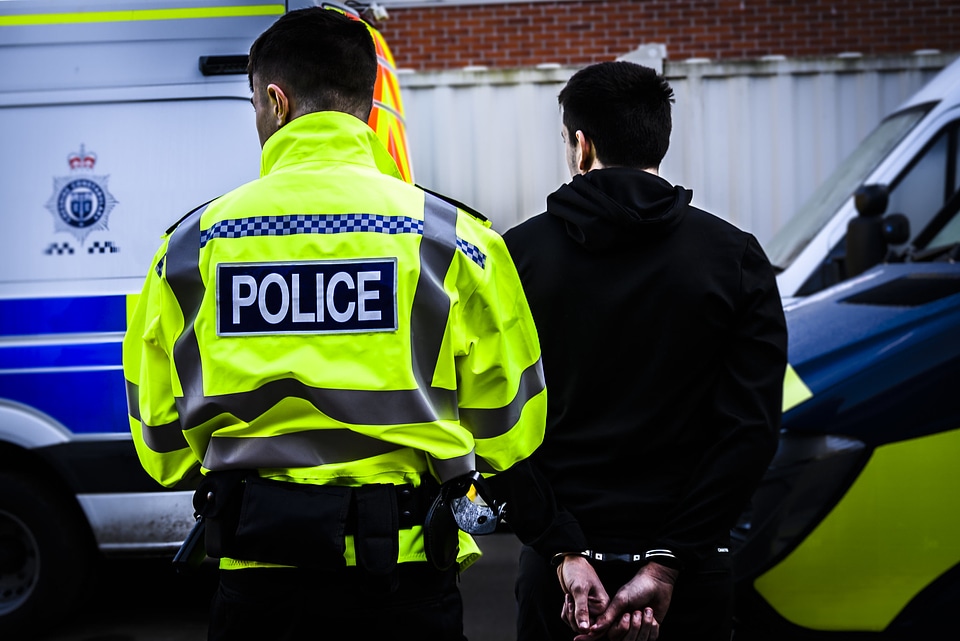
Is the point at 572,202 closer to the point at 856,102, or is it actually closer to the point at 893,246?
the point at 893,246

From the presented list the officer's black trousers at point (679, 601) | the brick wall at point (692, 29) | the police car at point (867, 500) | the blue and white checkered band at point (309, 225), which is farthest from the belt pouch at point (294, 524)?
the brick wall at point (692, 29)

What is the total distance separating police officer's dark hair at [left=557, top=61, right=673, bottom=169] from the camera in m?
2.14

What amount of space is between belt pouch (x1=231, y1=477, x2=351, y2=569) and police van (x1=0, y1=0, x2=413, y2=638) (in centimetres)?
255

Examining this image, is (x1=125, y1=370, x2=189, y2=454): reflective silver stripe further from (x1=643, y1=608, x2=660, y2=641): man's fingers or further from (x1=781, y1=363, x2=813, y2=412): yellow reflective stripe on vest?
(x1=781, y1=363, x2=813, y2=412): yellow reflective stripe on vest

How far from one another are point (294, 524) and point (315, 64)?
2.64ft

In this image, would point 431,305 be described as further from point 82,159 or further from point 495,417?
point 82,159

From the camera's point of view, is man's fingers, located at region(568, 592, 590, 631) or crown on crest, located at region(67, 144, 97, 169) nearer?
man's fingers, located at region(568, 592, 590, 631)

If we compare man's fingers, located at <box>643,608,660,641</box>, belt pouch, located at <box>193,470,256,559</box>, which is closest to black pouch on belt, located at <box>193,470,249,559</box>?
belt pouch, located at <box>193,470,256,559</box>

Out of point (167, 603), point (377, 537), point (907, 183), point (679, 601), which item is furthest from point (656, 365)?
point (907, 183)

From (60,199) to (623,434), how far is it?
296 centimetres

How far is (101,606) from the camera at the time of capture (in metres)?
4.92

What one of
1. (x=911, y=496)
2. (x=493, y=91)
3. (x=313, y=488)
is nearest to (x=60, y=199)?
(x=313, y=488)

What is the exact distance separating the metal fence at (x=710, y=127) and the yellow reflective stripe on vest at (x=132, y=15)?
387cm

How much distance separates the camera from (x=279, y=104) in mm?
1937
